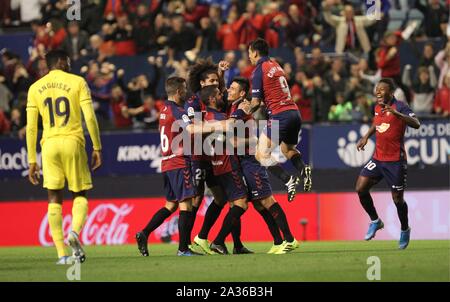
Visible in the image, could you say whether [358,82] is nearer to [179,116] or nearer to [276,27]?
[276,27]

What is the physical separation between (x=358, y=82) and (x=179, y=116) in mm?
8715

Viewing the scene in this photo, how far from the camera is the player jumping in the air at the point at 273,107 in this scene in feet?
50.6

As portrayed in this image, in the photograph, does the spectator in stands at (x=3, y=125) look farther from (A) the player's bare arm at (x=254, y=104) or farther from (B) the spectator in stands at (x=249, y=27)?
(A) the player's bare arm at (x=254, y=104)

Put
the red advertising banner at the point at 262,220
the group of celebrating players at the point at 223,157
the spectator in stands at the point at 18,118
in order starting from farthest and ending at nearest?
the spectator in stands at the point at 18,118 → the red advertising banner at the point at 262,220 → the group of celebrating players at the point at 223,157

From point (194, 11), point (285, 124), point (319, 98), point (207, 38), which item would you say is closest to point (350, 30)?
point (319, 98)

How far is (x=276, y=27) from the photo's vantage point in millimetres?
24984

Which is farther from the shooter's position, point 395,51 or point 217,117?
point 395,51

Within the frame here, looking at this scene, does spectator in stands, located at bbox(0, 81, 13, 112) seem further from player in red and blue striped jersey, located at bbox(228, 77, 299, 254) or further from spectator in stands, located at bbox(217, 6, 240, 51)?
player in red and blue striped jersey, located at bbox(228, 77, 299, 254)

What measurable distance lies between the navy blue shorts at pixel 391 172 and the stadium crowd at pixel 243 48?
18.5 feet

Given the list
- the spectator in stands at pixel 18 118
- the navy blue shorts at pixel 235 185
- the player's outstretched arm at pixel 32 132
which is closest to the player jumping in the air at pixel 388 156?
the navy blue shorts at pixel 235 185

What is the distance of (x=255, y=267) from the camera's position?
12664mm

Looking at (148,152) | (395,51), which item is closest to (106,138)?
(148,152)

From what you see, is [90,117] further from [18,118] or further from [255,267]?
[18,118]

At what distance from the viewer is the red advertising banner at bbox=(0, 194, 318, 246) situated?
71.9ft
